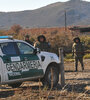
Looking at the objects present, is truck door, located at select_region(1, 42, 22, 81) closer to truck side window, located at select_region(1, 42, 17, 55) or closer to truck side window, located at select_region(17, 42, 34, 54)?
truck side window, located at select_region(1, 42, 17, 55)

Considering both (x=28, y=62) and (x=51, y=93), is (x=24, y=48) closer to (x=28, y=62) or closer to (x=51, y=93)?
(x=28, y=62)

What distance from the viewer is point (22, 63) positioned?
11250mm

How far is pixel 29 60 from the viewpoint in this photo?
11508 mm

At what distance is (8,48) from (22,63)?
607 millimetres

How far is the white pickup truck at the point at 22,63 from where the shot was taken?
1081cm

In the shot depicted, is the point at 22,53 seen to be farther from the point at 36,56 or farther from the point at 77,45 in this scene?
the point at 77,45

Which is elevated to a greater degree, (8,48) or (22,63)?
(8,48)

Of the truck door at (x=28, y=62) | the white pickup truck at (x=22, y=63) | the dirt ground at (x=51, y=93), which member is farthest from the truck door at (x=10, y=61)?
the dirt ground at (x=51, y=93)

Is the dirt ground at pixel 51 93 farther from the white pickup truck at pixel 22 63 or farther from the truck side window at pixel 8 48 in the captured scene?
the truck side window at pixel 8 48

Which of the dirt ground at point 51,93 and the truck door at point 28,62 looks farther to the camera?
the truck door at point 28,62

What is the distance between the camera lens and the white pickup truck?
10.8 metres

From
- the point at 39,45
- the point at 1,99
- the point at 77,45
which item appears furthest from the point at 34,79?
the point at 77,45

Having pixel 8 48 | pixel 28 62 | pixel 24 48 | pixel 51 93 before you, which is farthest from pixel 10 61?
pixel 51 93

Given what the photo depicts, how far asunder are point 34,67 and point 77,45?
5.48 metres
